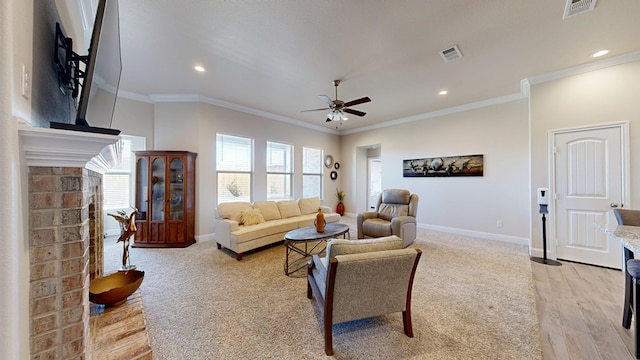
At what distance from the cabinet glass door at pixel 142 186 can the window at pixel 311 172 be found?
369cm

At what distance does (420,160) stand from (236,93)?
178 inches

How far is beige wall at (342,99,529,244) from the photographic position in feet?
14.6

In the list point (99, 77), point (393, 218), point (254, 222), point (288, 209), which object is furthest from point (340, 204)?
point (99, 77)

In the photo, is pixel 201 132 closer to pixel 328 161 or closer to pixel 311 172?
pixel 311 172

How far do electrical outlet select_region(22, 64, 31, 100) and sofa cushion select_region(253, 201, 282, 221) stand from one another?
3.55 m

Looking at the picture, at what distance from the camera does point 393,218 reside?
4.16 metres

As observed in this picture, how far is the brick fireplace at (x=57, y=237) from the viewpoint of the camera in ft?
3.02

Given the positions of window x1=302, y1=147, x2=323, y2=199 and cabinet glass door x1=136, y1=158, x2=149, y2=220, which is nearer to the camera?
cabinet glass door x1=136, y1=158, x2=149, y2=220

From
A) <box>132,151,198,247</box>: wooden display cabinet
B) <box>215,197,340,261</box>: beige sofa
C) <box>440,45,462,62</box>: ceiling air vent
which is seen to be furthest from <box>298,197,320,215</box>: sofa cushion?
<box>440,45,462,62</box>: ceiling air vent

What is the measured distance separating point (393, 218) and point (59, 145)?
13.5ft

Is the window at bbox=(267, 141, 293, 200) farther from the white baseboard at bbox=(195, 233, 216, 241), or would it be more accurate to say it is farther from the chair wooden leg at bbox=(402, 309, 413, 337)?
the chair wooden leg at bbox=(402, 309, 413, 337)

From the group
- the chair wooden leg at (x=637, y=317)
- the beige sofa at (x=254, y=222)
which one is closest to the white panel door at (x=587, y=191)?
the chair wooden leg at (x=637, y=317)

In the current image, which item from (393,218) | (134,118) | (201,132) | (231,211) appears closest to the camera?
(231,211)

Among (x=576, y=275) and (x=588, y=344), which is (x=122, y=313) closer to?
(x=588, y=344)
